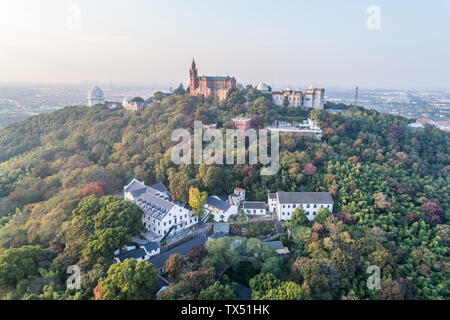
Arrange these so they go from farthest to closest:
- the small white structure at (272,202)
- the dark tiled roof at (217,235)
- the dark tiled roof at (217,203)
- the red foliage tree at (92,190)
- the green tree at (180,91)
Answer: the green tree at (180,91) < the small white structure at (272,202) < the red foliage tree at (92,190) < the dark tiled roof at (217,203) < the dark tiled roof at (217,235)

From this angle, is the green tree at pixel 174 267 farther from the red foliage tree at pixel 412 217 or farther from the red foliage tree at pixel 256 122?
the red foliage tree at pixel 256 122

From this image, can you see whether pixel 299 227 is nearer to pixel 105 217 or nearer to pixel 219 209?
pixel 219 209

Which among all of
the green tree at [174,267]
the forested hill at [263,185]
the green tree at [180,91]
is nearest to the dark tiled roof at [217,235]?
the green tree at [174,267]

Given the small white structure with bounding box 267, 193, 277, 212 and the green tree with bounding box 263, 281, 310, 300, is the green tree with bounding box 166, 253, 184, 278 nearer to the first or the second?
the green tree with bounding box 263, 281, 310, 300

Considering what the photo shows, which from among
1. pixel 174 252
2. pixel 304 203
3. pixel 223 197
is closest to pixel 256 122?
pixel 223 197

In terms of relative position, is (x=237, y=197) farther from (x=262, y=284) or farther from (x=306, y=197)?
(x=262, y=284)

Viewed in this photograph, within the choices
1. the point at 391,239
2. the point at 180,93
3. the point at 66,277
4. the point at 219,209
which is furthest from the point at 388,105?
the point at 66,277
